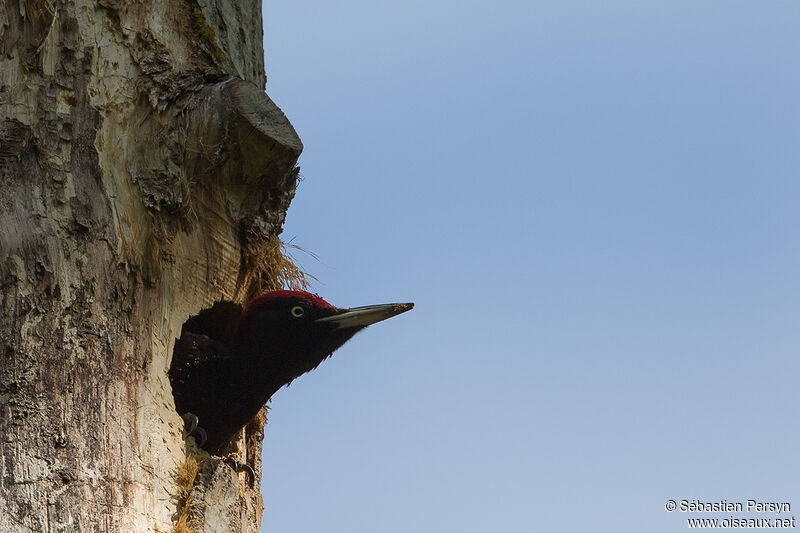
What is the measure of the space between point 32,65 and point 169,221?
671mm

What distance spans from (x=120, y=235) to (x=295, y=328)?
1.12 m

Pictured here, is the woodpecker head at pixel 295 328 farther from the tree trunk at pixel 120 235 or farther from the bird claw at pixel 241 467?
the bird claw at pixel 241 467

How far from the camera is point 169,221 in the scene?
355 cm

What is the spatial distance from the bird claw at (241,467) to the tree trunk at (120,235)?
0.18ft

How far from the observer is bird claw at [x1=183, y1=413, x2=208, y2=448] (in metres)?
3.56

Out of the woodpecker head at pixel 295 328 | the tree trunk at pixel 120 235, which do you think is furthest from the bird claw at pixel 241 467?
the woodpecker head at pixel 295 328

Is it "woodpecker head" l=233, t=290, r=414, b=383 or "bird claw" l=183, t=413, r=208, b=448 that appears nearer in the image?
"bird claw" l=183, t=413, r=208, b=448

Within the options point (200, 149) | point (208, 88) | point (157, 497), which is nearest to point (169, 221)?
point (200, 149)

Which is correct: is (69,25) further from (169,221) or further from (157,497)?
(157,497)

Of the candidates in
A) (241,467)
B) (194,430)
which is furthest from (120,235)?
(241,467)

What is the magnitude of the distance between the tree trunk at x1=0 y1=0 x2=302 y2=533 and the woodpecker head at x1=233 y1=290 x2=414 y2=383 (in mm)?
138

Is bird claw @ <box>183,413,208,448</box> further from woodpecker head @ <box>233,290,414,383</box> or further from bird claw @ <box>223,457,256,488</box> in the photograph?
woodpecker head @ <box>233,290,414,383</box>

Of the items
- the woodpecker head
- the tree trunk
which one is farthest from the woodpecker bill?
the tree trunk

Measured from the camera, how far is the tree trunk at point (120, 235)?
110 inches
